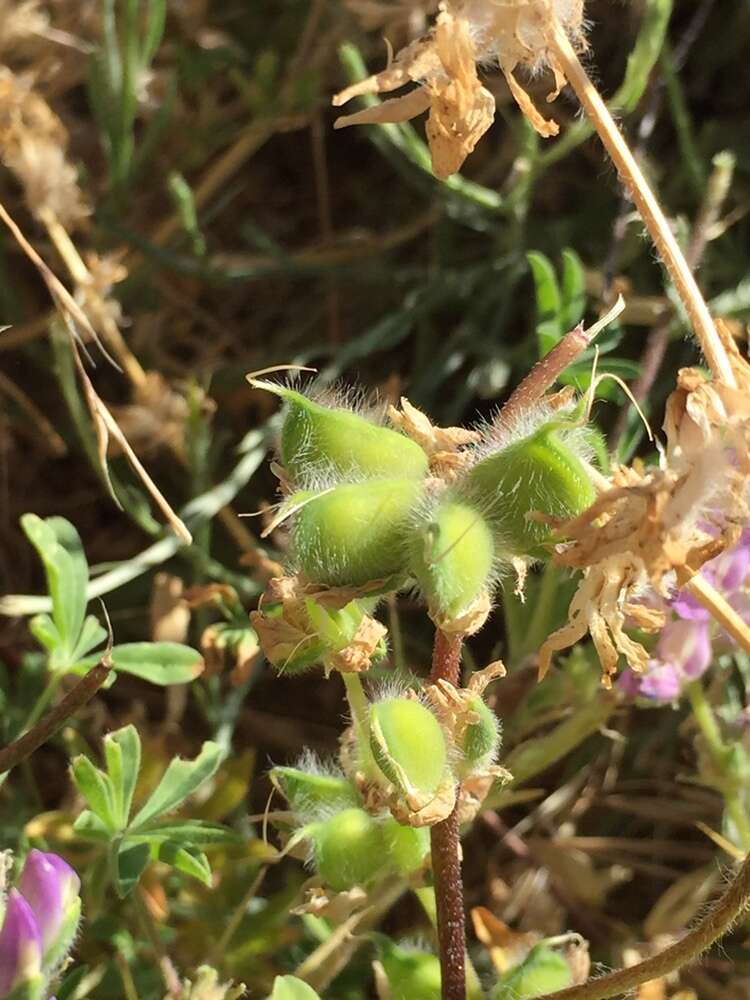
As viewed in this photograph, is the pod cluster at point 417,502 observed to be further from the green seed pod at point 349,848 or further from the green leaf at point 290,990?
the green leaf at point 290,990

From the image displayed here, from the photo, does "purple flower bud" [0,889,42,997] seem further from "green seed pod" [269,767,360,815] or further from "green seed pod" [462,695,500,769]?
"green seed pod" [462,695,500,769]

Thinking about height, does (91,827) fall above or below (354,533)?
below

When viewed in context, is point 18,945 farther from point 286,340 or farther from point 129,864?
point 286,340

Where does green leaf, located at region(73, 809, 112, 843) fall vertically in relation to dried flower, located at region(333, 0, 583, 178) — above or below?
below

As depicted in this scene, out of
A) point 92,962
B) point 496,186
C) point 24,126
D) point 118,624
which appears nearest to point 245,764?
point 92,962

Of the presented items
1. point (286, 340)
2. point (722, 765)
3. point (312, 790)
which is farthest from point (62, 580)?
point (286, 340)

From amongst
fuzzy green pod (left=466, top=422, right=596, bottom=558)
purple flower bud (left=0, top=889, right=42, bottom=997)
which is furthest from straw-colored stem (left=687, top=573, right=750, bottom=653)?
purple flower bud (left=0, top=889, right=42, bottom=997)

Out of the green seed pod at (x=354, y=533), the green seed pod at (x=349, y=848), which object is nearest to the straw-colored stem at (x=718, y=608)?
the green seed pod at (x=354, y=533)
